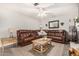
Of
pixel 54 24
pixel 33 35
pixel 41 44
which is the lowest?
pixel 41 44

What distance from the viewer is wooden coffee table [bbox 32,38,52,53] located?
8.21 feet

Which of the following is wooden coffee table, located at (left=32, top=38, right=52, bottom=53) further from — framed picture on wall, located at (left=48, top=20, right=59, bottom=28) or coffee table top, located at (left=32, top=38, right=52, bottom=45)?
framed picture on wall, located at (left=48, top=20, right=59, bottom=28)

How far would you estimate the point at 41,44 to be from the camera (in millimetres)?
2498

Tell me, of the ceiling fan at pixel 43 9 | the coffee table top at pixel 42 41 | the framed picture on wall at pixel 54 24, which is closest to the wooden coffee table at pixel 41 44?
the coffee table top at pixel 42 41

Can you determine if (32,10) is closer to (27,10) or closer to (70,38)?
(27,10)

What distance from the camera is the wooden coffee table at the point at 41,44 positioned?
98.6 inches

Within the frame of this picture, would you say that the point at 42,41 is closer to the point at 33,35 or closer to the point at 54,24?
the point at 33,35

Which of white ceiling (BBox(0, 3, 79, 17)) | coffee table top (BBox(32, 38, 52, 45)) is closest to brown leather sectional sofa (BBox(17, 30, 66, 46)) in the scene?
Answer: coffee table top (BBox(32, 38, 52, 45))

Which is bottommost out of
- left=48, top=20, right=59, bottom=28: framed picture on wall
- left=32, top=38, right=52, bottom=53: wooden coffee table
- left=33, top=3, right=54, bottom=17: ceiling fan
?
left=32, top=38, right=52, bottom=53: wooden coffee table

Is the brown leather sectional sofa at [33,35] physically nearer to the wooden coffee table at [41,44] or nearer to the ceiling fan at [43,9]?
the wooden coffee table at [41,44]

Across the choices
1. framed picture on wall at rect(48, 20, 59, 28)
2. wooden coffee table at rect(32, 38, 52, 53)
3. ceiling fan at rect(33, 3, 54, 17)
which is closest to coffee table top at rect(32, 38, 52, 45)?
wooden coffee table at rect(32, 38, 52, 53)

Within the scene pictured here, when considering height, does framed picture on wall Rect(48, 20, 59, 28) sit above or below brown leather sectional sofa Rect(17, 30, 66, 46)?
above

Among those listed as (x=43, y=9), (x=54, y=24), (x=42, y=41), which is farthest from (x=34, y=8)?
(x=42, y=41)

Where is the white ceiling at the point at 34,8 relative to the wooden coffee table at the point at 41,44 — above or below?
above
